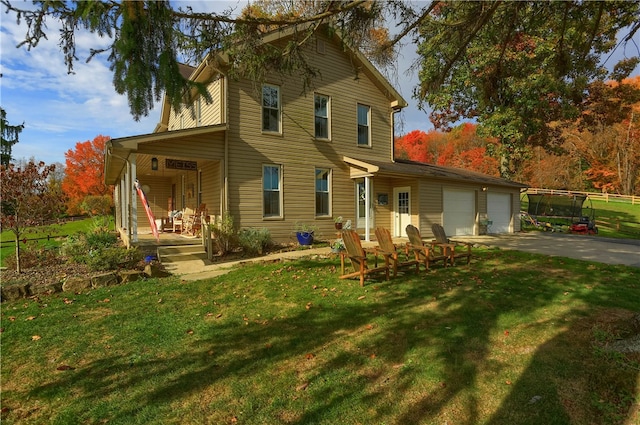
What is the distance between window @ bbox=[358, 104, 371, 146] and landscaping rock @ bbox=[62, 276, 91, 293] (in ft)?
37.0

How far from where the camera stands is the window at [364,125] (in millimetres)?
15188

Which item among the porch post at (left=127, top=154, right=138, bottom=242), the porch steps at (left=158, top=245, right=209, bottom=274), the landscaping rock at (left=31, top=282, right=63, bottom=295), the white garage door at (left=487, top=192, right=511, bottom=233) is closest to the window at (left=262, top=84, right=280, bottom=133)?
the porch post at (left=127, top=154, right=138, bottom=242)

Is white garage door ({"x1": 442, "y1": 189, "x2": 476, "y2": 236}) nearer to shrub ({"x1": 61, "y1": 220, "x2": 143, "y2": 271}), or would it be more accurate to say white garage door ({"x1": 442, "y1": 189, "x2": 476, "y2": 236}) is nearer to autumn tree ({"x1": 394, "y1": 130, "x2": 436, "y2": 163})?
shrub ({"x1": 61, "y1": 220, "x2": 143, "y2": 271})

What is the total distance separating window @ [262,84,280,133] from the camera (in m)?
12.5

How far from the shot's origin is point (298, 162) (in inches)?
516

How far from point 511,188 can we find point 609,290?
45.3 ft

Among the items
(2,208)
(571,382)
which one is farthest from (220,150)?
(571,382)

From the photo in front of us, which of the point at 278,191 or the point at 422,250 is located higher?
the point at 278,191

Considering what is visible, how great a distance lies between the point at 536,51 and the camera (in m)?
15.9

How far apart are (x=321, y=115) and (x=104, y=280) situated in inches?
381

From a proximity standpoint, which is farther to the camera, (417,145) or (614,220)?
(417,145)

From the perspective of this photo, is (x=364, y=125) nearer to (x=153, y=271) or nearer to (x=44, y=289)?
(x=153, y=271)

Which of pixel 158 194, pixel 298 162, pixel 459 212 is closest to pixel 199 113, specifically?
pixel 298 162

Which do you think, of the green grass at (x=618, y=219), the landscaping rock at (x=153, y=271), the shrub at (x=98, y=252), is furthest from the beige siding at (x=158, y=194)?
the green grass at (x=618, y=219)
